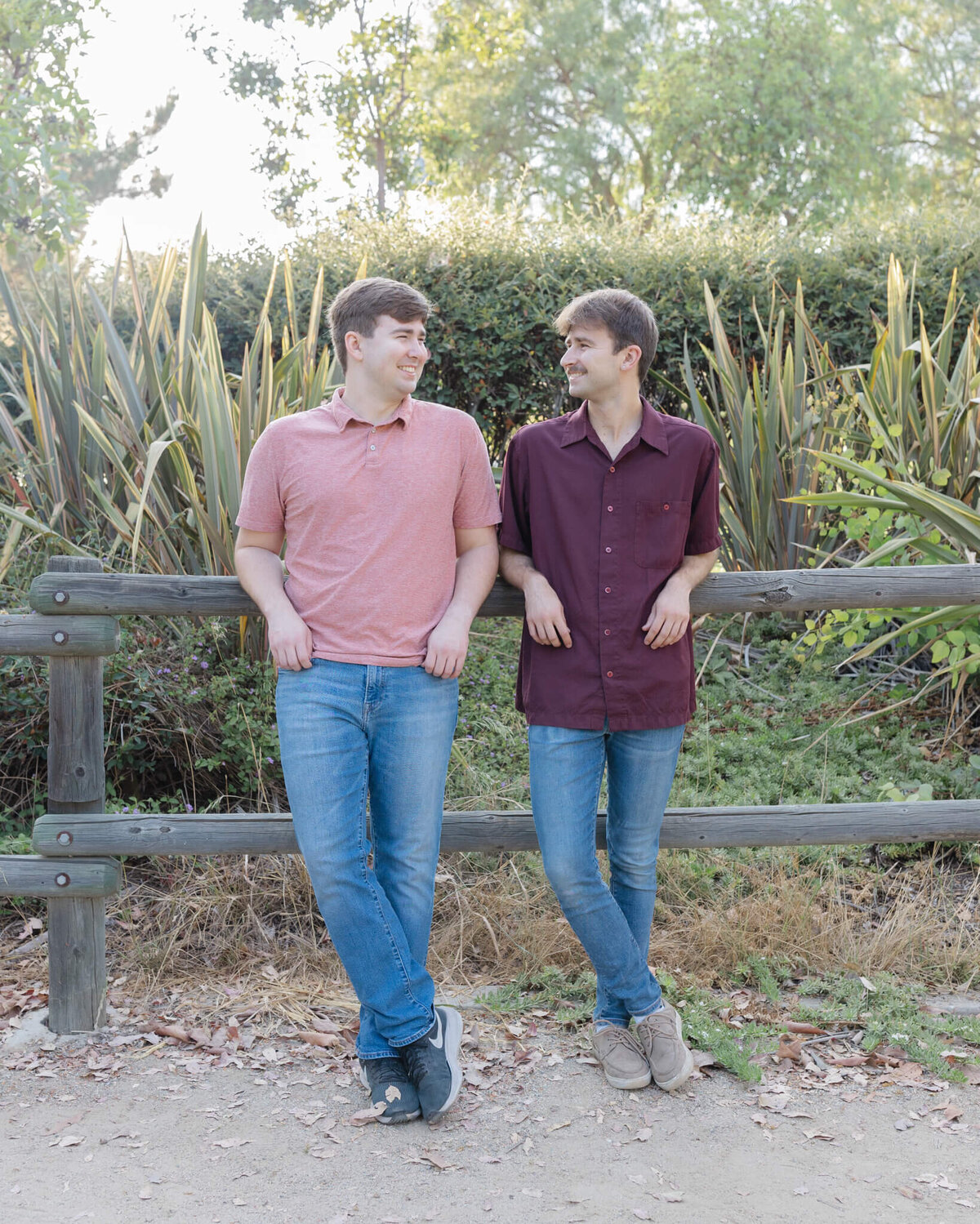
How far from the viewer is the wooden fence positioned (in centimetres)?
288

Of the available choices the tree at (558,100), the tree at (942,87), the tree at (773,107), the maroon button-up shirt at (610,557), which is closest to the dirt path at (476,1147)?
the maroon button-up shirt at (610,557)

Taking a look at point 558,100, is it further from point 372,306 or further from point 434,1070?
point 434,1070

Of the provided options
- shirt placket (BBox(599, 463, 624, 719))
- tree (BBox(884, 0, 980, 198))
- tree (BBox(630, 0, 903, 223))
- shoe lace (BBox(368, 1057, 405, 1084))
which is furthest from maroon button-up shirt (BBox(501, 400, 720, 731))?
tree (BBox(884, 0, 980, 198))

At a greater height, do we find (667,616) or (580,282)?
(580,282)

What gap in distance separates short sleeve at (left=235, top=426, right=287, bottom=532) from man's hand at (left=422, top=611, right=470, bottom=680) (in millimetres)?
456

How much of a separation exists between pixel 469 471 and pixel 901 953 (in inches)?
79.7

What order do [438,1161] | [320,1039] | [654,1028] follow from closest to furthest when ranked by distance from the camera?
[438,1161]
[654,1028]
[320,1039]

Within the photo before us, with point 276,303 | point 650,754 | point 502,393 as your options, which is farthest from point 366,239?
point 650,754

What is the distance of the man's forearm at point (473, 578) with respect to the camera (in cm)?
258

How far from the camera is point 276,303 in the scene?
7.20 meters

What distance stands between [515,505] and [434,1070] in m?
1.36

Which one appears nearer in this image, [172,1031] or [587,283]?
[172,1031]

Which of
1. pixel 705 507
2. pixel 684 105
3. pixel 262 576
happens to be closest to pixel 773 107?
pixel 684 105

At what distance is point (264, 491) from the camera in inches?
99.5
